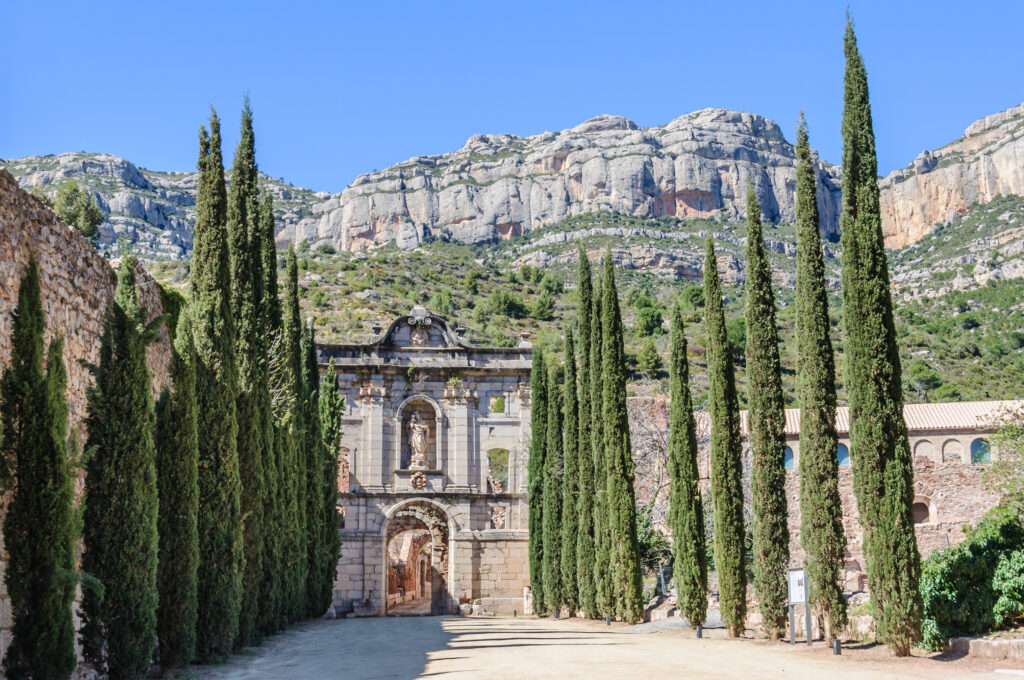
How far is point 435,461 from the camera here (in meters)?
33.6

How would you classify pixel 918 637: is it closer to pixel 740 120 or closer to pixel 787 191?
pixel 787 191

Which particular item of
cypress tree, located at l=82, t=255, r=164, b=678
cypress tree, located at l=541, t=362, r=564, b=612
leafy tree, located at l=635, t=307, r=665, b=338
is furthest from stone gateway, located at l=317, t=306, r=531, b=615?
leafy tree, located at l=635, t=307, r=665, b=338

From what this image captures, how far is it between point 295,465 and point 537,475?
938cm

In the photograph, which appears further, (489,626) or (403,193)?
(403,193)

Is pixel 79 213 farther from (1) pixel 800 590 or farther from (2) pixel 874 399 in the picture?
(2) pixel 874 399

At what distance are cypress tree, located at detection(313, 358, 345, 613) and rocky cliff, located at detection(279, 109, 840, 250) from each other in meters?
85.7

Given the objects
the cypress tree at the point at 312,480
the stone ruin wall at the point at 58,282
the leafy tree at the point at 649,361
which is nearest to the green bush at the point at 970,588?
the stone ruin wall at the point at 58,282

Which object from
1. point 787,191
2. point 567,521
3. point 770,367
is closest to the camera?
point 770,367

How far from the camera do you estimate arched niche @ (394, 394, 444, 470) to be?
33375 millimetres

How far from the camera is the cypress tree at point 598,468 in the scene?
22344mm

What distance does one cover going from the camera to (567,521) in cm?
2552

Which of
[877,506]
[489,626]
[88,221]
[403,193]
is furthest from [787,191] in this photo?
[877,506]

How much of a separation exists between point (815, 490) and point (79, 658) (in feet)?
32.1

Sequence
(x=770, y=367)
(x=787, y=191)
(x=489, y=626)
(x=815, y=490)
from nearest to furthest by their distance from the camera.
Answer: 1. (x=815, y=490)
2. (x=770, y=367)
3. (x=489, y=626)
4. (x=787, y=191)
